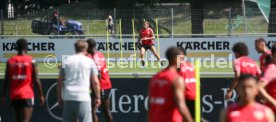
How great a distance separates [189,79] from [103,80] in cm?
209

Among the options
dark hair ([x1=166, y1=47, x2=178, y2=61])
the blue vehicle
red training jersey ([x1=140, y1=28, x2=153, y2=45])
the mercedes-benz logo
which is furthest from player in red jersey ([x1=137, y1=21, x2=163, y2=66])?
dark hair ([x1=166, y1=47, x2=178, y2=61])

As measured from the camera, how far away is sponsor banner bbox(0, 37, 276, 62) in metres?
33.3

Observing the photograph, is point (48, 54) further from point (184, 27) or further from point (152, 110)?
point (152, 110)

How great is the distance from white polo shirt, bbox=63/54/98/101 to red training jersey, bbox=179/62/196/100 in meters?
1.57

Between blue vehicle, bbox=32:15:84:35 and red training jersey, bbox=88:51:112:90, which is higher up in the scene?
blue vehicle, bbox=32:15:84:35

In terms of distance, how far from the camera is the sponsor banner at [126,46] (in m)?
33.3

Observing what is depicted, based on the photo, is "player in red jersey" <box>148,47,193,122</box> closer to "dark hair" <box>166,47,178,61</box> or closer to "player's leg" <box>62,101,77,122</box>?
"dark hair" <box>166,47,178,61</box>

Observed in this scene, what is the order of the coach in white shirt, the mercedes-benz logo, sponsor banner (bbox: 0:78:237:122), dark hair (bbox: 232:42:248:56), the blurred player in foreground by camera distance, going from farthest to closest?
1. the mercedes-benz logo
2. sponsor banner (bbox: 0:78:237:122)
3. dark hair (bbox: 232:42:248:56)
4. the coach in white shirt
5. the blurred player in foreground

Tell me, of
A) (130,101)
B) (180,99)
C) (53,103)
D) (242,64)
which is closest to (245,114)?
(180,99)

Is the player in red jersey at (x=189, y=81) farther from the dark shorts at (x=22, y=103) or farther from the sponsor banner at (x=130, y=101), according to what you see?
the dark shorts at (x=22, y=103)

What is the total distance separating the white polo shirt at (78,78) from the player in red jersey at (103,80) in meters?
1.70

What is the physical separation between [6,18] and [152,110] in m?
26.9

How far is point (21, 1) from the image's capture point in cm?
5062

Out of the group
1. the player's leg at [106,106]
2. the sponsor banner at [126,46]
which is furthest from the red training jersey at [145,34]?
the player's leg at [106,106]
